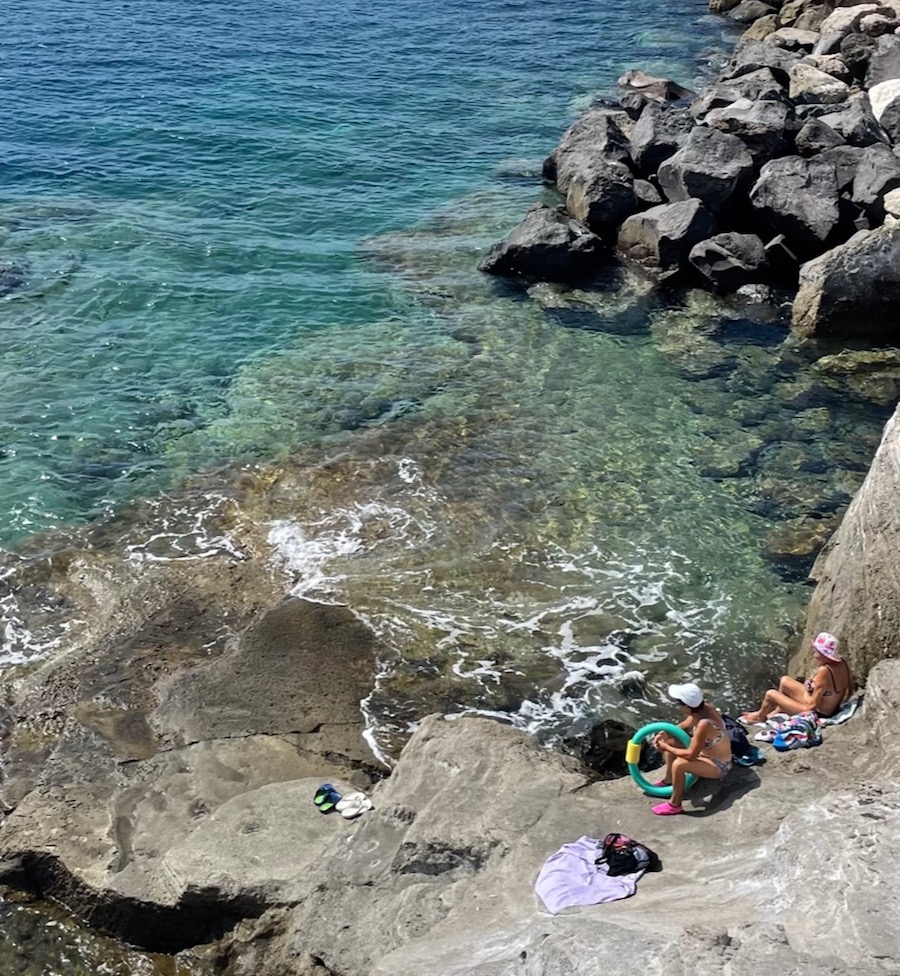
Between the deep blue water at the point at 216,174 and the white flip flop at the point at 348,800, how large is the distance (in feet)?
25.3

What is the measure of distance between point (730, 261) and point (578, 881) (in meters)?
18.0

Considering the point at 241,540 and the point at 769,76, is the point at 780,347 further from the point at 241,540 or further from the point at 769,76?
the point at 769,76

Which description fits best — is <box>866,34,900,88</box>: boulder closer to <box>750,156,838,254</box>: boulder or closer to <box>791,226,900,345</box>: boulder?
<box>750,156,838,254</box>: boulder

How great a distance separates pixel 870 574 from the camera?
11.8m

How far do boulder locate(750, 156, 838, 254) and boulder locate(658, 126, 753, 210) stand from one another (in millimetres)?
558

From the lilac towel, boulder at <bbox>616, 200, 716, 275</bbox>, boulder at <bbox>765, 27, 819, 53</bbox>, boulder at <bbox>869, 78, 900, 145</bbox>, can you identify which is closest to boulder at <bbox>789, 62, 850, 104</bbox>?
boulder at <bbox>869, 78, 900, 145</bbox>

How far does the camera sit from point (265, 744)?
40.1 feet

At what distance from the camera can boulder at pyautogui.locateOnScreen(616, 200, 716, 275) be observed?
79.3 feet

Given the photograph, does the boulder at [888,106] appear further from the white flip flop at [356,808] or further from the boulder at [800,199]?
the white flip flop at [356,808]

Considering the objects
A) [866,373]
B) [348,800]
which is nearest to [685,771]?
[348,800]

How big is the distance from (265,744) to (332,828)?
1873mm

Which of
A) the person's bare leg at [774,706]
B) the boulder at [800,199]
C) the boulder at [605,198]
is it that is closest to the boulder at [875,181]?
the boulder at [800,199]

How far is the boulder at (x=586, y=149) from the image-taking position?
27812mm

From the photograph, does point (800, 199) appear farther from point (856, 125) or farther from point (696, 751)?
point (696, 751)
